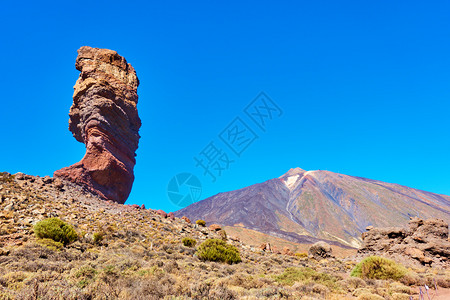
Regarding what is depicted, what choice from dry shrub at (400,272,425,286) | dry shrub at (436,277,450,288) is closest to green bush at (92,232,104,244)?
dry shrub at (400,272,425,286)

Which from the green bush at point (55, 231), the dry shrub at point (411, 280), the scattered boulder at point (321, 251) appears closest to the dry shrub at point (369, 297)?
the dry shrub at point (411, 280)

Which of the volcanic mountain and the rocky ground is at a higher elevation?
the volcanic mountain

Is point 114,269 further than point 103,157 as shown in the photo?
No

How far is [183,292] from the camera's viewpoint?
6.66 m

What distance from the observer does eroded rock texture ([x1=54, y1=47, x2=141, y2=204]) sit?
23.0 meters

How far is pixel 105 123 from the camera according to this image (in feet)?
77.9

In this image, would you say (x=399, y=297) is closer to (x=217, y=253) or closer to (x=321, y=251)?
(x=217, y=253)

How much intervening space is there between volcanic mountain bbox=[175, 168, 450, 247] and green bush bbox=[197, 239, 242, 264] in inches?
2681

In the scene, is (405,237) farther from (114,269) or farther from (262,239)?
(262,239)

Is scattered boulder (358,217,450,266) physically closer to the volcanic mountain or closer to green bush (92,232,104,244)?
green bush (92,232,104,244)

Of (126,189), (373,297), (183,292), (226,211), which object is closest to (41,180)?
(126,189)

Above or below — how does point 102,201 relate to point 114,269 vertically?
above

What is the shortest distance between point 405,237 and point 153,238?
20982mm

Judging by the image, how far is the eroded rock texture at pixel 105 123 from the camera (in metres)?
23.0
